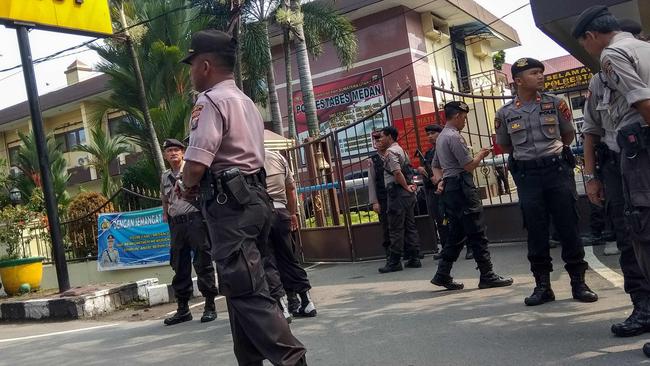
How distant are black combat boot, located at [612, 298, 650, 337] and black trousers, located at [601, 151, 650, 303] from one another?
0.17 ft

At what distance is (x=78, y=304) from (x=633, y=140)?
667cm

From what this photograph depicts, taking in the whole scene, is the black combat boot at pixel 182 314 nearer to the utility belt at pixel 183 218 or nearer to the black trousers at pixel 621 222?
the utility belt at pixel 183 218

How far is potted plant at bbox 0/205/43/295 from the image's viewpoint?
34.0 feet

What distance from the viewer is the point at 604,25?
3.58m

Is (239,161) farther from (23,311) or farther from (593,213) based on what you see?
(23,311)

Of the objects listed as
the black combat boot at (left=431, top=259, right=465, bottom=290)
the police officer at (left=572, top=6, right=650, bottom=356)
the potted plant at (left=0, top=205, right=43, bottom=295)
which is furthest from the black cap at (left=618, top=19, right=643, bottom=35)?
the potted plant at (left=0, top=205, right=43, bottom=295)

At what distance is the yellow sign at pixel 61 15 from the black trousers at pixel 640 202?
25.2ft

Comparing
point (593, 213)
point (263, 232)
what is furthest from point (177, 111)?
point (263, 232)

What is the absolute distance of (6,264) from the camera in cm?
1029

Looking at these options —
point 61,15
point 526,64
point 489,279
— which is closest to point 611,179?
point 526,64

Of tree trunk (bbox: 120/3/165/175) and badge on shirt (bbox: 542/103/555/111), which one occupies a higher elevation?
tree trunk (bbox: 120/3/165/175)

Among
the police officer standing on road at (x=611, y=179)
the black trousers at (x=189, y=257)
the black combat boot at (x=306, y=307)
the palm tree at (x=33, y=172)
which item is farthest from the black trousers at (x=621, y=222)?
the palm tree at (x=33, y=172)

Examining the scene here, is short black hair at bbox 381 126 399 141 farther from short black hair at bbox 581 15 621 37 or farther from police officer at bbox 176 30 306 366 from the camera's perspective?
police officer at bbox 176 30 306 366

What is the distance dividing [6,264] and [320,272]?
540 cm
